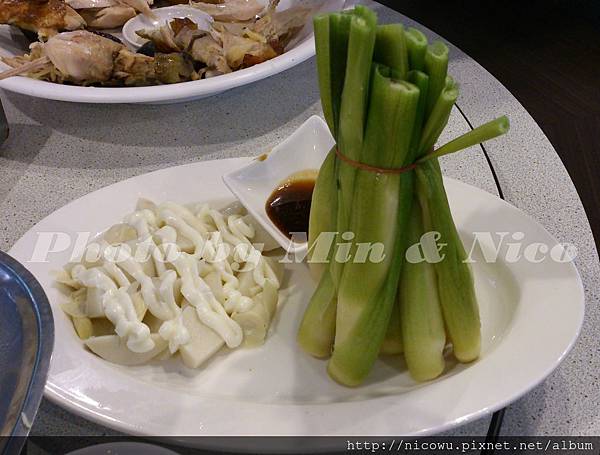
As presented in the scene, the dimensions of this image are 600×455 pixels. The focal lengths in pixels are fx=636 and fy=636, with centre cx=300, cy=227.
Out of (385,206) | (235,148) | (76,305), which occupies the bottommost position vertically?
(235,148)

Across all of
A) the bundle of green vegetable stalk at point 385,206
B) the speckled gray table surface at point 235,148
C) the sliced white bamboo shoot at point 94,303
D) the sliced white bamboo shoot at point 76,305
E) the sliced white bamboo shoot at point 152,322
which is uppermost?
the bundle of green vegetable stalk at point 385,206

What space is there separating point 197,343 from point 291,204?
371mm

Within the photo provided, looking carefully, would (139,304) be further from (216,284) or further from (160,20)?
(160,20)

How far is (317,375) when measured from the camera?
998mm

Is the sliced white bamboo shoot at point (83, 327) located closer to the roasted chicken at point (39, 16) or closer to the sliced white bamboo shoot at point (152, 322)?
the sliced white bamboo shoot at point (152, 322)

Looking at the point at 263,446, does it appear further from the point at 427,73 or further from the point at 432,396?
the point at 427,73

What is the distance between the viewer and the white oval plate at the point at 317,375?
0.86 metres

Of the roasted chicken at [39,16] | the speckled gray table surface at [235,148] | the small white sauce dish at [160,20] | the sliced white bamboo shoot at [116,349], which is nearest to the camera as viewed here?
the sliced white bamboo shoot at [116,349]

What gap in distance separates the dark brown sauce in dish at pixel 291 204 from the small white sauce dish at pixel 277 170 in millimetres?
12

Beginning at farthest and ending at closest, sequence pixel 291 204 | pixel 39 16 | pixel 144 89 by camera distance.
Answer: pixel 39 16 → pixel 144 89 → pixel 291 204

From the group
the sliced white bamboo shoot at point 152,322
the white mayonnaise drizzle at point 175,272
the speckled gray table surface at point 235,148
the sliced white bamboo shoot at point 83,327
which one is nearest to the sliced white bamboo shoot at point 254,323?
the white mayonnaise drizzle at point 175,272

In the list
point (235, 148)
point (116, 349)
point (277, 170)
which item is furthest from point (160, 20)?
point (116, 349)

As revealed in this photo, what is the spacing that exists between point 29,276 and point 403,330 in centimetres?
53

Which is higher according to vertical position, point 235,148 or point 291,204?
point 291,204
